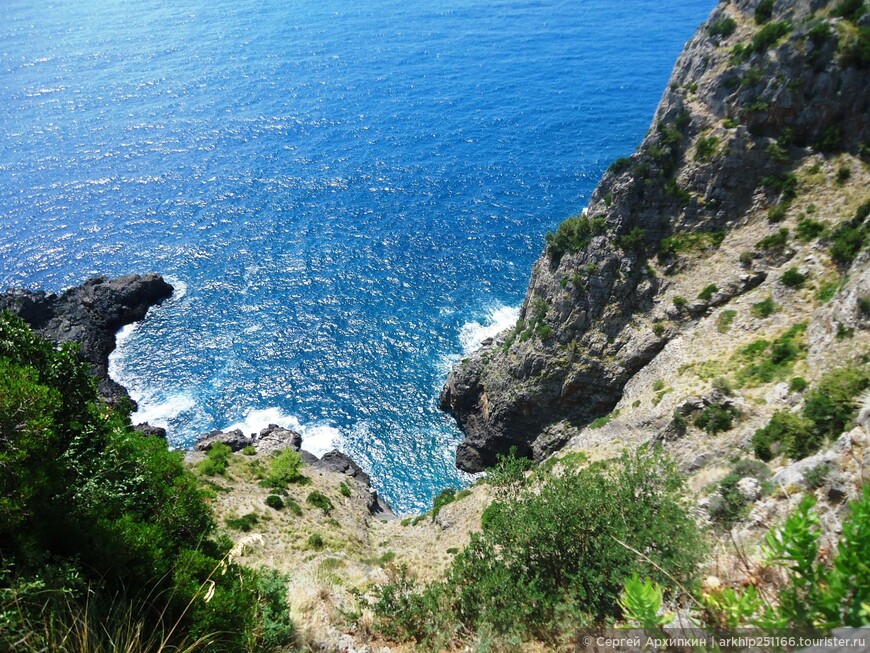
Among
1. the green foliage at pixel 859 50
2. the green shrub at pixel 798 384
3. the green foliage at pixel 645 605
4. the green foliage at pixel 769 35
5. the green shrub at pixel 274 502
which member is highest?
the green foliage at pixel 769 35

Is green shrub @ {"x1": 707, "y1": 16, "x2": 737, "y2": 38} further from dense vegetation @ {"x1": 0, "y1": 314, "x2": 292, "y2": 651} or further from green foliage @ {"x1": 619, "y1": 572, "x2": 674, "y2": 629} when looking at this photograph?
dense vegetation @ {"x1": 0, "y1": 314, "x2": 292, "y2": 651}

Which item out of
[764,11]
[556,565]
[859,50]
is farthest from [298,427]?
[859,50]

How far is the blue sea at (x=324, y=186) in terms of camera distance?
73312 mm

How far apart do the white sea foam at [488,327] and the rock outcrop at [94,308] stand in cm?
4858

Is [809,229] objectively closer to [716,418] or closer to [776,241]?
[776,241]

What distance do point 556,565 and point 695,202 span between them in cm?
3989

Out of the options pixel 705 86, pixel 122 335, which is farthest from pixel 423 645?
pixel 122 335

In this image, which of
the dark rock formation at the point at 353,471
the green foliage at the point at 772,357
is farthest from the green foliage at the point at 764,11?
the dark rock formation at the point at 353,471

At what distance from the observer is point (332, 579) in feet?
87.7

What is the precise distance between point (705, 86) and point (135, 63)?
551 ft

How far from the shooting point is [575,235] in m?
53.9

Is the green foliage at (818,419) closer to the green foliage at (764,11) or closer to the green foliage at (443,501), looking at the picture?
the green foliage at (443,501)

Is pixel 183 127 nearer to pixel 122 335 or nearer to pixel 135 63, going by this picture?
pixel 135 63

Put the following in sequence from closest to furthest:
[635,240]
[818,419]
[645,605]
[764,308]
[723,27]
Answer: [645,605] → [818,419] → [764,308] → [635,240] → [723,27]
